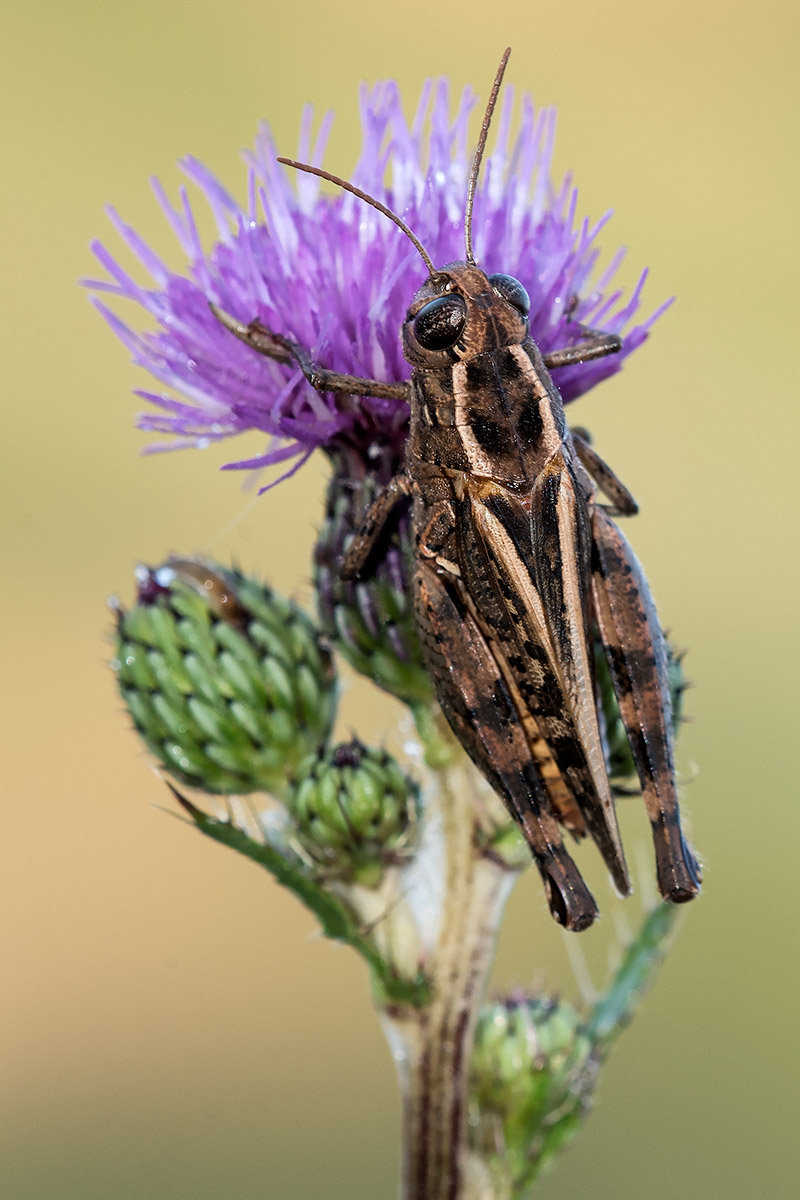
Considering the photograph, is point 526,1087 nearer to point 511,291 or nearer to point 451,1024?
point 451,1024

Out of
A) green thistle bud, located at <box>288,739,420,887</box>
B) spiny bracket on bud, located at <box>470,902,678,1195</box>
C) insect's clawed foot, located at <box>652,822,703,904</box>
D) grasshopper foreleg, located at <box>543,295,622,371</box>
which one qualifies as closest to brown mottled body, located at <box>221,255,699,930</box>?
insect's clawed foot, located at <box>652,822,703,904</box>

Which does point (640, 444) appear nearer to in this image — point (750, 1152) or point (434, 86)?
point (750, 1152)

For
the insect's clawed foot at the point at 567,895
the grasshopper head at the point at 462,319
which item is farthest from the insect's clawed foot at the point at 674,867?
the grasshopper head at the point at 462,319

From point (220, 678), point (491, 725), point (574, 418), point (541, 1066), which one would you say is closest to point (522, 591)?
point (491, 725)

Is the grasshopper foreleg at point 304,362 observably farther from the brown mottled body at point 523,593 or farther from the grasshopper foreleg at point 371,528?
the grasshopper foreleg at point 371,528

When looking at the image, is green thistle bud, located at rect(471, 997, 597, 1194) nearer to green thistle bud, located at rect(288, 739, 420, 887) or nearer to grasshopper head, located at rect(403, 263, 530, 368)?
green thistle bud, located at rect(288, 739, 420, 887)

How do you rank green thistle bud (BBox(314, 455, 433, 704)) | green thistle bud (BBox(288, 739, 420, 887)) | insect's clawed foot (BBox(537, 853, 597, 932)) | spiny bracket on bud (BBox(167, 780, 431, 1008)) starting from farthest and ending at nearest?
green thistle bud (BBox(314, 455, 433, 704)) < green thistle bud (BBox(288, 739, 420, 887)) < spiny bracket on bud (BBox(167, 780, 431, 1008)) < insect's clawed foot (BBox(537, 853, 597, 932))

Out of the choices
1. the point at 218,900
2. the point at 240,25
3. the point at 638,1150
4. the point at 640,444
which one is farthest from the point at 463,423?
the point at 240,25
